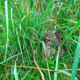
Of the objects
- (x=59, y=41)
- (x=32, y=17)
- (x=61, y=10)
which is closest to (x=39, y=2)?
(x=61, y=10)

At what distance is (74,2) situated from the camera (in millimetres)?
1449

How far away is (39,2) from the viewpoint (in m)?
1.44

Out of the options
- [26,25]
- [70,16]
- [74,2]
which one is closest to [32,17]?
[26,25]

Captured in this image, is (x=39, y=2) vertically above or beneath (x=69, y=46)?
above

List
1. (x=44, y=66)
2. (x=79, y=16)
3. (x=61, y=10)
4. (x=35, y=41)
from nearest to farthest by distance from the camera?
(x=44, y=66) < (x=35, y=41) < (x=79, y=16) < (x=61, y=10)

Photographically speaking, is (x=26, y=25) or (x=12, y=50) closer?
(x=12, y=50)

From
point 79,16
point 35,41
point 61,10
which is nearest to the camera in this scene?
point 35,41

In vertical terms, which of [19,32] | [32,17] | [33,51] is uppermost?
[32,17]

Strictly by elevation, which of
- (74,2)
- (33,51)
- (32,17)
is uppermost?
(74,2)

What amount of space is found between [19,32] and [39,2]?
59cm

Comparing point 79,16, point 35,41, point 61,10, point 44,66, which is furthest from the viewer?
point 61,10

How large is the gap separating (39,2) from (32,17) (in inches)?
15.0

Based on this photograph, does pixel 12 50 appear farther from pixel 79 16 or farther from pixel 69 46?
pixel 79 16

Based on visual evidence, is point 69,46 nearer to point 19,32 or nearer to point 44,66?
point 44,66
